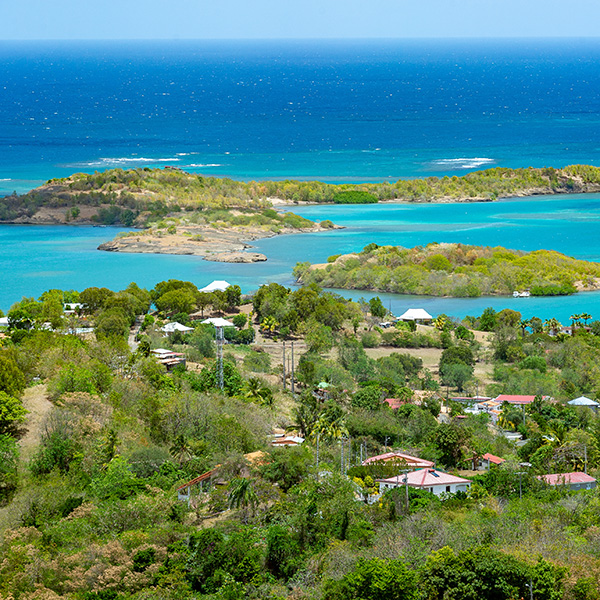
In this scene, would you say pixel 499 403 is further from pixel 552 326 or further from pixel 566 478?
pixel 552 326

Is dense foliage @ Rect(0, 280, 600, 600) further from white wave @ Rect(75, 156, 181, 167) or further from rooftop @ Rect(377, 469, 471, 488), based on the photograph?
white wave @ Rect(75, 156, 181, 167)

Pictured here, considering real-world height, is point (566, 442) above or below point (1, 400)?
below

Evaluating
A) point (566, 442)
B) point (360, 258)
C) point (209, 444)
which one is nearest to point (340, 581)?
point (209, 444)

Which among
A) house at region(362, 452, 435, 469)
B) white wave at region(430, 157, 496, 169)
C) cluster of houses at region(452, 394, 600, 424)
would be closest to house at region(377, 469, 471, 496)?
house at region(362, 452, 435, 469)

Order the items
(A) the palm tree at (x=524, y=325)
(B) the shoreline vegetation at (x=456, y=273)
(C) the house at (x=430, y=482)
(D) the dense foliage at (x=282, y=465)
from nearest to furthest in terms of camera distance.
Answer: (D) the dense foliage at (x=282, y=465) < (C) the house at (x=430, y=482) < (A) the palm tree at (x=524, y=325) < (B) the shoreline vegetation at (x=456, y=273)

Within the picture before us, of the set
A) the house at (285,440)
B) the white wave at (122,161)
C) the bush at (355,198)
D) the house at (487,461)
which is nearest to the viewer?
the house at (487,461)

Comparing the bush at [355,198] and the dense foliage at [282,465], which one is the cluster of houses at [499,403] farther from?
the bush at [355,198]

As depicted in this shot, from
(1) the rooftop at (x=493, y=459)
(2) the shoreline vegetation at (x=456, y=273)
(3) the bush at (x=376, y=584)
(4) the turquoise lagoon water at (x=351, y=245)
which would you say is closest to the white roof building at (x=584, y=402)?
(1) the rooftop at (x=493, y=459)

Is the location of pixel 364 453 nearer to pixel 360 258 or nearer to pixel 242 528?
pixel 242 528
